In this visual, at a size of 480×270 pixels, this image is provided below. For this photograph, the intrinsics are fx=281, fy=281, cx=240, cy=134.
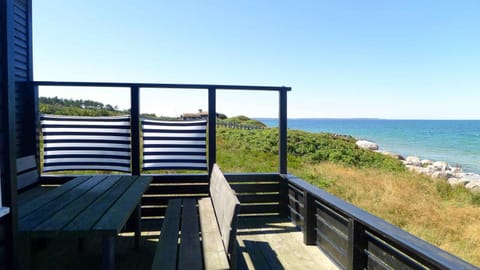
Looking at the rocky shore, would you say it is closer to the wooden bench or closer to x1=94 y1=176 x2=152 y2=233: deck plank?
the wooden bench

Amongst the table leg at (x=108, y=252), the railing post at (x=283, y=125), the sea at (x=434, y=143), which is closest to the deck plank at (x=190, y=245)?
the table leg at (x=108, y=252)

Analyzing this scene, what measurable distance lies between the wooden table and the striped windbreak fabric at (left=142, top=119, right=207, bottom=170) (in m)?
0.87

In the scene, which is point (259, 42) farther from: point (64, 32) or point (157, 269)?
point (157, 269)

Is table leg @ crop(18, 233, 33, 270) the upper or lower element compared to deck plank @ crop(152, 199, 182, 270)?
upper

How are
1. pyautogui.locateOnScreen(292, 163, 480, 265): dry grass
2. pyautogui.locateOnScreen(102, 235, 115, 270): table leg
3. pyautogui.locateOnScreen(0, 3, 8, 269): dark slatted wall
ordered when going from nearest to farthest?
1. pyautogui.locateOnScreen(0, 3, 8, 269): dark slatted wall
2. pyautogui.locateOnScreen(102, 235, 115, 270): table leg
3. pyautogui.locateOnScreen(292, 163, 480, 265): dry grass

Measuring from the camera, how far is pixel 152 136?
10.8 ft

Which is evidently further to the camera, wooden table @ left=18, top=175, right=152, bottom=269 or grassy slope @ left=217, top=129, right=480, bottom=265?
grassy slope @ left=217, top=129, right=480, bottom=265

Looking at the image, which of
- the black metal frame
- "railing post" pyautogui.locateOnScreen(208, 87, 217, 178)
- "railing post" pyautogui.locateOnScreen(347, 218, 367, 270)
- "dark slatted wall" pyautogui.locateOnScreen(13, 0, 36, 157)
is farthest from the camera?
"railing post" pyautogui.locateOnScreen(208, 87, 217, 178)

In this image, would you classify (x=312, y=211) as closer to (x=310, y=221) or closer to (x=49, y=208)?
(x=310, y=221)

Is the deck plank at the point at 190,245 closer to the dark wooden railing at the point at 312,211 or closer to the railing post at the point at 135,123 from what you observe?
the dark wooden railing at the point at 312,211

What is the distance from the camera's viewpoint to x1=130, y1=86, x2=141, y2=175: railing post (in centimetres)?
319

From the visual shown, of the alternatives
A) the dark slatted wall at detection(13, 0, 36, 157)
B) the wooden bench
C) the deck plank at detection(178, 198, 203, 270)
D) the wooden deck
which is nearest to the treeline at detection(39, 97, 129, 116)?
the dark slatted wall at detection(13, 0, 36, 157)

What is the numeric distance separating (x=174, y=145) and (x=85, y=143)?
0.98 metres

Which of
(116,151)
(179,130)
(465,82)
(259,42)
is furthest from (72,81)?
(465,82)
